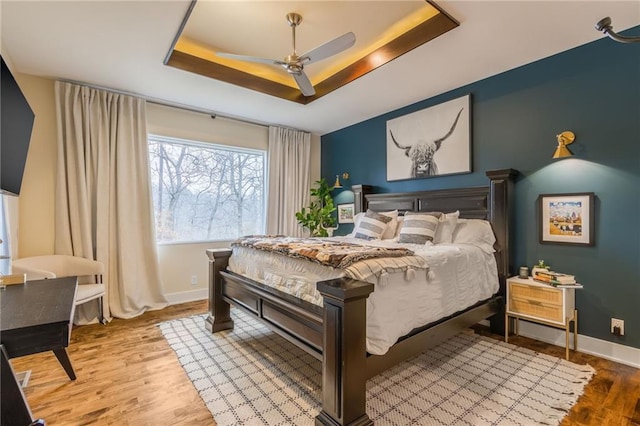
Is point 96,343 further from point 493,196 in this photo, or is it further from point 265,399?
point 493,196

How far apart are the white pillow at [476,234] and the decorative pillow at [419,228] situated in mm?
253

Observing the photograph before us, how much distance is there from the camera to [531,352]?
2.62 meters

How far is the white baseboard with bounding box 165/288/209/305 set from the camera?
13.6 feet

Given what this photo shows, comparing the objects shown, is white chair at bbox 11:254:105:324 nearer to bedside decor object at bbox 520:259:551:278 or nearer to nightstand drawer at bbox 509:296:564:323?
nightstand drawer at bbox 509:296:564:323

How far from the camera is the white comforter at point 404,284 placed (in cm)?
180

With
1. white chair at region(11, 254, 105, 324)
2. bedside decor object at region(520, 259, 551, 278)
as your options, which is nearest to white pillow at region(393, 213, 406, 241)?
bedside decor object at region(520, 259, 551, 278)

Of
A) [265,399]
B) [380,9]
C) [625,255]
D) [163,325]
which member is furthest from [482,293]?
[163,325]

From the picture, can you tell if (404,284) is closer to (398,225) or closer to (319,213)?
(398,225)

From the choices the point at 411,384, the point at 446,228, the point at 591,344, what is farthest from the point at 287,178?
the point at 591,344

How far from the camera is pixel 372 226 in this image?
372 cm

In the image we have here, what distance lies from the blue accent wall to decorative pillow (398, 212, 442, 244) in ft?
2.62

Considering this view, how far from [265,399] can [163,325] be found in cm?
193

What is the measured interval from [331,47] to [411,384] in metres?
2.61

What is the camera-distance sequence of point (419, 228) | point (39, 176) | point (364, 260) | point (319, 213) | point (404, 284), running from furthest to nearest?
point (319, 213) < point (39, 176) < point (419, 228) < point (404, 284) < point (364, 260)
